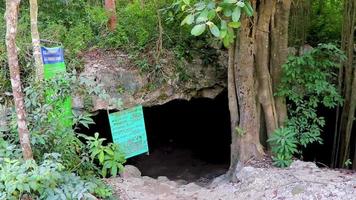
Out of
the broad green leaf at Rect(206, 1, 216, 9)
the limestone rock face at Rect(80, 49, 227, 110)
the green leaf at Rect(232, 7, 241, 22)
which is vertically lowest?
the limestone rock face at Rect(80, 49, 227, 110)

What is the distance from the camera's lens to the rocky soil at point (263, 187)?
13.1 ft

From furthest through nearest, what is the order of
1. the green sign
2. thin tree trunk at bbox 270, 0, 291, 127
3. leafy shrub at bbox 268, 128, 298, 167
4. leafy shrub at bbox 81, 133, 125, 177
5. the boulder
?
the boulder
the green sign
thin tree trunk at bbox 270, 0, 291, 127
leafy shrub at bbox 268, 128, 298, 167
leafy shrub at bbox 81, 133, 125, 177

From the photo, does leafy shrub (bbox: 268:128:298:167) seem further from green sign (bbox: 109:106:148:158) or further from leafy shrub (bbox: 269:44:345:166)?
green sign (bbox: 109:106:148:158)

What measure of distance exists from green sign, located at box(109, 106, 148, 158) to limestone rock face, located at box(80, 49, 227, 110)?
0.75ft

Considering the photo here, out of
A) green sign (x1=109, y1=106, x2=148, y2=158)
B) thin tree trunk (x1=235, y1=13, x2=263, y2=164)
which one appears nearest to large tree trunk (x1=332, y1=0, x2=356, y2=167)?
thin tree trunk (x1=235, y1=13, x2=263, y2=164)

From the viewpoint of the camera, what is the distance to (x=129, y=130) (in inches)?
217

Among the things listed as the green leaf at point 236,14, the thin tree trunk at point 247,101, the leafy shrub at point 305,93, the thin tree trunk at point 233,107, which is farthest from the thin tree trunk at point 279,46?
the green leaf at point 236,14

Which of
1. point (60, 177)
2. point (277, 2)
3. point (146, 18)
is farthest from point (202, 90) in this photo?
point (60, 177)

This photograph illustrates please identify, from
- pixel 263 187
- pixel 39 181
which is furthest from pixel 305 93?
pixel 39 181

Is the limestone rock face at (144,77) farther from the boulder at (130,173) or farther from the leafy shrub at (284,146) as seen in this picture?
the leafy shrub at (284,146)

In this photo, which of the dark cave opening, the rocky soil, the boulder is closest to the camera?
the rocky soil

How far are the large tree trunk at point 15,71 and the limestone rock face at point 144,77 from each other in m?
2.36

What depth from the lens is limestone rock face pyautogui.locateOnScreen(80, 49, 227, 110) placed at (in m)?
5.69

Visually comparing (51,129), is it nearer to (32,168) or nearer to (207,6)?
(32,168)
